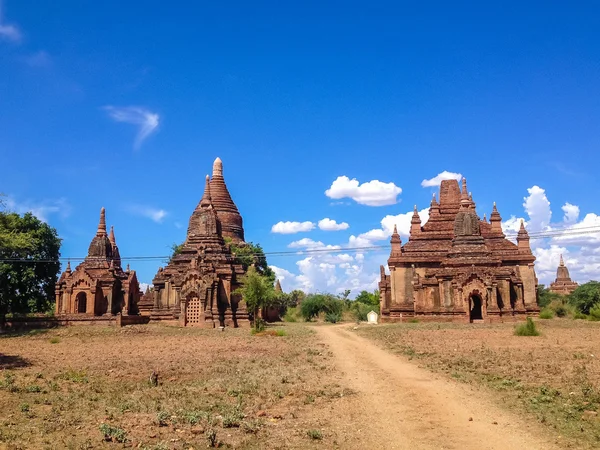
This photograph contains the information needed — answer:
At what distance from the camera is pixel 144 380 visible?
1372 cm

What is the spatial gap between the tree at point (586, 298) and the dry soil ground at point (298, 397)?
36543 mm

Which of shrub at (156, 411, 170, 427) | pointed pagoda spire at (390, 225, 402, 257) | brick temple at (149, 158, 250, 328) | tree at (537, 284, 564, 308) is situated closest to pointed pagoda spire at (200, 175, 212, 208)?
brick temple at (149, 158, 250, 328)

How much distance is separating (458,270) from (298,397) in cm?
2964

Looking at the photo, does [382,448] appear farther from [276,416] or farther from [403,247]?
[403,247]

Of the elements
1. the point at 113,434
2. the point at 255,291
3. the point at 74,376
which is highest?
the point at 255,291

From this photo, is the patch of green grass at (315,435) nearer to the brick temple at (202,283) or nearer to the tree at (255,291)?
the tree at (255,291)

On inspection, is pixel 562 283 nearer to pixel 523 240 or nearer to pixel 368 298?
pixel 368 298

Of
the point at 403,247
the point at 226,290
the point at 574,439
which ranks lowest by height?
the point at 574,439

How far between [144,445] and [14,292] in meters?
35.8

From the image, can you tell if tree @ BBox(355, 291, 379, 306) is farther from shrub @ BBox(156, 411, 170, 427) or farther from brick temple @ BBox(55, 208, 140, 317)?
shrub @ BBox(156, 411, 170, 427)

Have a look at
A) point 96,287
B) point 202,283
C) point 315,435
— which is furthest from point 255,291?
point 315,435

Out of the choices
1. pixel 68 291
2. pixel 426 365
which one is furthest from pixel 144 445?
pixel 68 291

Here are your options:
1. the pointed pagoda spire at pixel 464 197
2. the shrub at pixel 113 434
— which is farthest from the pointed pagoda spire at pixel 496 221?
the shrub at pixel 113 434

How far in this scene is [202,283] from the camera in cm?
3803
